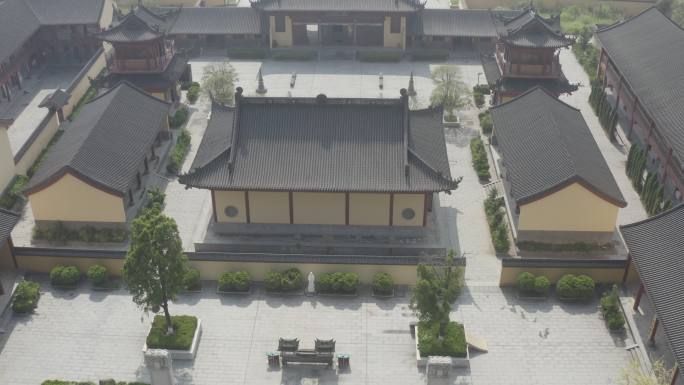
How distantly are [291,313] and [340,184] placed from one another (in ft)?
29.1

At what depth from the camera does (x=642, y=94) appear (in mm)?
56594

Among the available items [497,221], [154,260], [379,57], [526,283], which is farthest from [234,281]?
[379,57]

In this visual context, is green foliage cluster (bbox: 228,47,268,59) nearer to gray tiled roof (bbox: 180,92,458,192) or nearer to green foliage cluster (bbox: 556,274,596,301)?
gray tiled roof (bbox: 180,92,458,192)

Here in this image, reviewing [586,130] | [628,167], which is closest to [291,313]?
[586,130]

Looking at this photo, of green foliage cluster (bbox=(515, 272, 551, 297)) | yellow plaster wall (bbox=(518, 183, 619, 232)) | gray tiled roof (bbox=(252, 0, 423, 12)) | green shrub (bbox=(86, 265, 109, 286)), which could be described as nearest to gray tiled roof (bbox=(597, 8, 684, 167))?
yellow plaster wall (bbox=(518, 183, 619, 232))

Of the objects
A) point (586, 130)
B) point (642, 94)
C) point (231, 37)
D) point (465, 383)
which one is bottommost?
point (465, 383)

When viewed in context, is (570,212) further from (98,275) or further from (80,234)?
(80,234)

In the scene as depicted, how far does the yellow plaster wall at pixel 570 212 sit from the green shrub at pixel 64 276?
1105 inches

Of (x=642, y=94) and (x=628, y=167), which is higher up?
(x=642, y=94)

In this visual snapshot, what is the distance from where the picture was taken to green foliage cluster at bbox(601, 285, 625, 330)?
39.3 metres

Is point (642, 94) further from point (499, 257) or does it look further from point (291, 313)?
point (291, 313)

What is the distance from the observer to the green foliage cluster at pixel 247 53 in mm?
81312

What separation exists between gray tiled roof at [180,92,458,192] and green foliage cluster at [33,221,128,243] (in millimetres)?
6480

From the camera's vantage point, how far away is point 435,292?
36.2m
